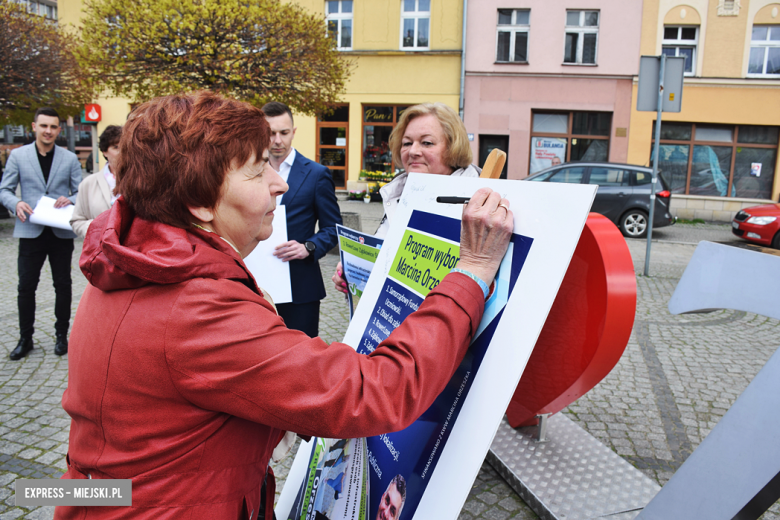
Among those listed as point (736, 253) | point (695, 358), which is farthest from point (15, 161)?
point (695, 358)

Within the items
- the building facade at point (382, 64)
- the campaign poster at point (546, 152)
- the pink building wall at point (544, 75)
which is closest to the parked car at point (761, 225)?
the pink building wall at point (544, 75)

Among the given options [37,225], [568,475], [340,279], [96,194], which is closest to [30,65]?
[37,225]

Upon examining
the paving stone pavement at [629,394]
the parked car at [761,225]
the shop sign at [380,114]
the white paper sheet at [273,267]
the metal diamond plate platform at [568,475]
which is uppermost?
the shop sign at [380,114]

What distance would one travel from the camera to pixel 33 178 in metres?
4.90

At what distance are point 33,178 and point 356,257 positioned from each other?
4085mm

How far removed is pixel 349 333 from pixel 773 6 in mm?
20066

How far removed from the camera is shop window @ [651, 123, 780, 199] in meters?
17.0

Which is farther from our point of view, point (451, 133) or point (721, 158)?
point (721, 158)

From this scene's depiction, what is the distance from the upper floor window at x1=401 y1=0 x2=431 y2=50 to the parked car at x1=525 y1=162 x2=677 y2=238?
8.64 meters

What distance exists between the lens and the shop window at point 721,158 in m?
17.0

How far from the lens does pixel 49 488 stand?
1125 mm

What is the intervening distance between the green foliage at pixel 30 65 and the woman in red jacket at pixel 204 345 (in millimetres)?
11272

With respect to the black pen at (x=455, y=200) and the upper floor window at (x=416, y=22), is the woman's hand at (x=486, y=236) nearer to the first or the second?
the black pen at (x=455, y=200)

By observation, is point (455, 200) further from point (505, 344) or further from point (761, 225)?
point (761, 225)
